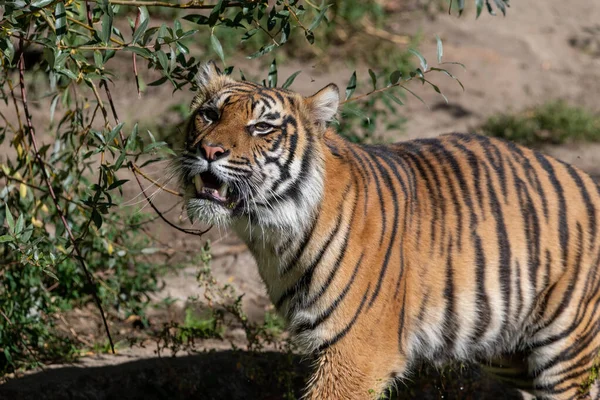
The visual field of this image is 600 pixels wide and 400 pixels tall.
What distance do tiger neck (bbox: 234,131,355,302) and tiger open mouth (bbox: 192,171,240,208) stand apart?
13 centimetres

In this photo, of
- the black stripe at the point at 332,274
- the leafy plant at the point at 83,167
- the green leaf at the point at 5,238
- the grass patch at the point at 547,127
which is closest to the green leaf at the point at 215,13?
the leafy plant at the point at 83,167

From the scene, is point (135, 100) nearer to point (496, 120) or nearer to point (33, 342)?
point (496, 120)

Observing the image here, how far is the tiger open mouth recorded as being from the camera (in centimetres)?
306

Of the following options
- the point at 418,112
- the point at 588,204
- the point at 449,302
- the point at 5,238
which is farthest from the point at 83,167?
the point at 418,112

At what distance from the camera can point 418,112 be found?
7.36 m

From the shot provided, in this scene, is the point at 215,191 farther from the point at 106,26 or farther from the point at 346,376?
the point at 346,376

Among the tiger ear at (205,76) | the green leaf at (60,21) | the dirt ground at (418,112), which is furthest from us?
the dirt ground at (418,112)

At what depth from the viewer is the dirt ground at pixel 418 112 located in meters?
4.16

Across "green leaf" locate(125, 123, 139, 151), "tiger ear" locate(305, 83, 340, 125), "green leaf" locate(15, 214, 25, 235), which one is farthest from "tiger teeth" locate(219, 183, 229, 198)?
"green leaf" locate(15, 214, 25, 235)

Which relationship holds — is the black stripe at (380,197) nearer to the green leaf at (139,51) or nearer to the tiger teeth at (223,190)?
the tiger teeth at (223,190)

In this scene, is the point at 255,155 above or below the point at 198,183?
above

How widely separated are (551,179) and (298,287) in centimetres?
118

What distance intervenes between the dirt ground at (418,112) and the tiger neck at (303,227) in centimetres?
53

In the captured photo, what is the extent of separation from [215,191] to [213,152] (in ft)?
0.57
